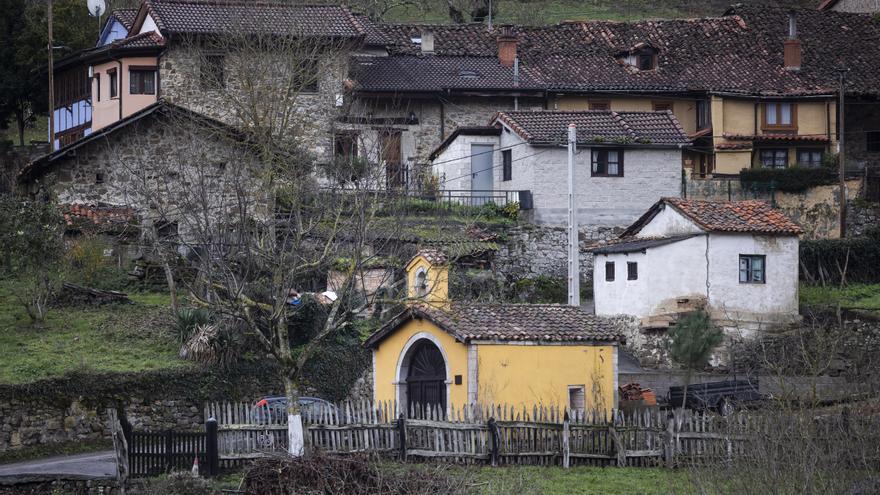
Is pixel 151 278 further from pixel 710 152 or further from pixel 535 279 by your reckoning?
pixel 710 152

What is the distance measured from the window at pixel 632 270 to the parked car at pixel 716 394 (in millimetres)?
6651

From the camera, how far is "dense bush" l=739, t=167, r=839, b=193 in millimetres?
44531

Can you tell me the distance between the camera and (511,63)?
5000cm

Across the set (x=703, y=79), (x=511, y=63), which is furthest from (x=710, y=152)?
(x=511, y=63)

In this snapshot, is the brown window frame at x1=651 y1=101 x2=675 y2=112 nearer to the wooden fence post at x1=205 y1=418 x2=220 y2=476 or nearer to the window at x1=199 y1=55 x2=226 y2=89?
the window at x1=199 y1=55 x2=226 y2=89

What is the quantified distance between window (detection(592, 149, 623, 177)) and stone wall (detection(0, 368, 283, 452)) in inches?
600

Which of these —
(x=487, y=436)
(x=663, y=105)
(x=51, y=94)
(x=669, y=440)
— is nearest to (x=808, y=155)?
(x=663, y=105)

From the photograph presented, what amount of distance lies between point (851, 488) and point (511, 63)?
35.0m

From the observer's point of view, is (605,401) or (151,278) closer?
(605,401)

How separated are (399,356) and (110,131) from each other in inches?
558

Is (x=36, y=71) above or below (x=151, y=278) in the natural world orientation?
above

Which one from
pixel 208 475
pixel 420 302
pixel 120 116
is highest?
pixel 120 116

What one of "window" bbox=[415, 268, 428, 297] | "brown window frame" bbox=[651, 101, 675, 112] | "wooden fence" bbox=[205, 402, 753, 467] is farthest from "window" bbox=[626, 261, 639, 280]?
"brown window frame" bbox=[651, 101, 675, 112]

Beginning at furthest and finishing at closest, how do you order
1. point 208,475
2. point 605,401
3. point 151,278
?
point 151,278 < point 605,401 < point 208,475
